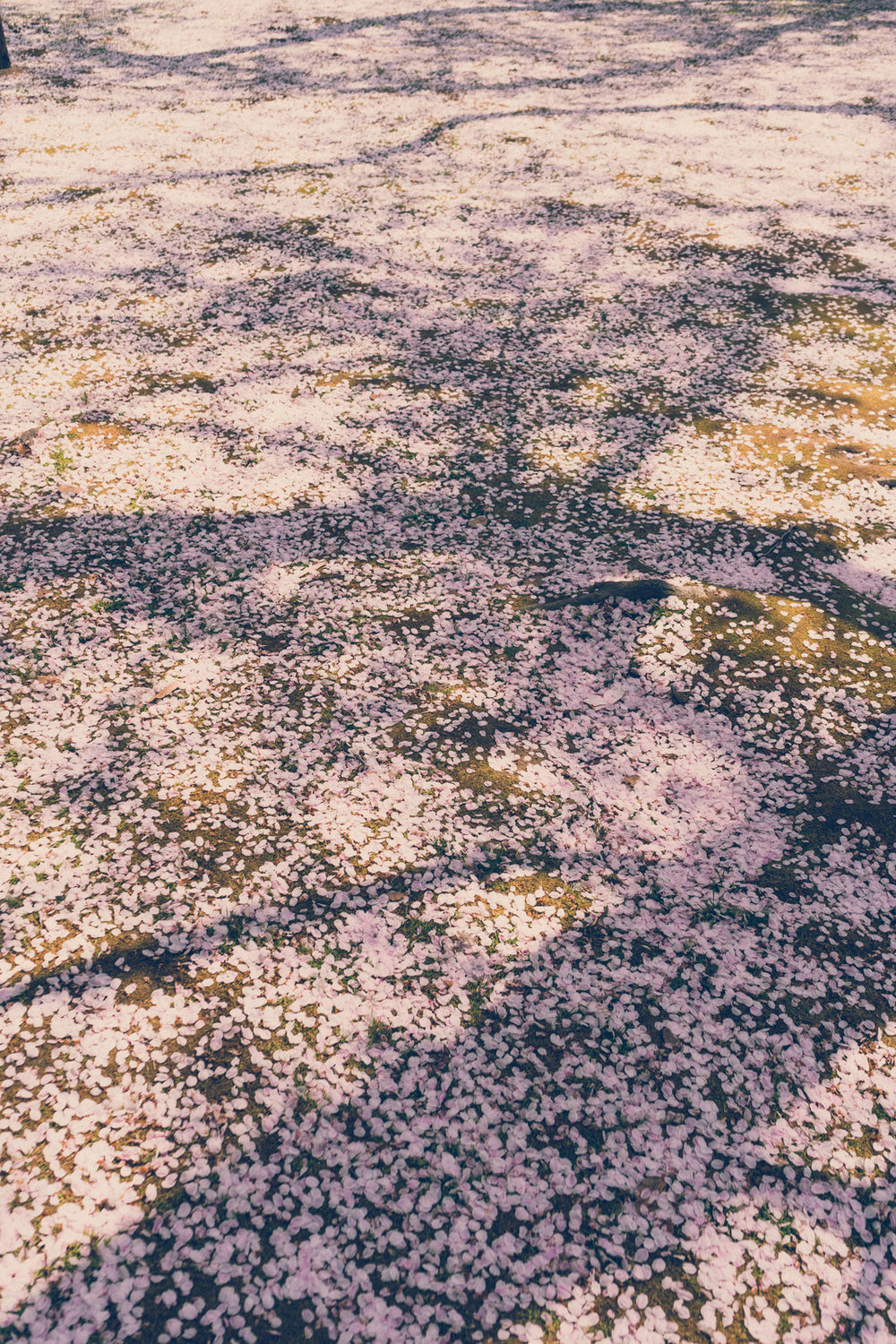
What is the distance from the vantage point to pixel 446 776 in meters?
3.08

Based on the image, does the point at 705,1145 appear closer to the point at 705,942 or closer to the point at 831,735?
the point at 705,942

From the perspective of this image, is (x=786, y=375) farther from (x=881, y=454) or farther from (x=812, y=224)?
(x=812, y=224)

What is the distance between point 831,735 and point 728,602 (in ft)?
2.49

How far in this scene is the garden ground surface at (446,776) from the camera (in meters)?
2.01

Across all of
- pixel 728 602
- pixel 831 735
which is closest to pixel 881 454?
pixel 728 602

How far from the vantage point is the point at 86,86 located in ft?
31.3

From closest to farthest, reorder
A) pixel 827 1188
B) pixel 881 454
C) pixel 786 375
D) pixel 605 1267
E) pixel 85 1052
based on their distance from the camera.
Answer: pixel 605 1267 < pixel 827 1188 < pixel 85 1052 < pixel 881 454 < pixel 786 375

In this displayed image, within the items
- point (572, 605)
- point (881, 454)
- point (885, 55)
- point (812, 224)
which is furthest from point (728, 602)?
point (885, 55)

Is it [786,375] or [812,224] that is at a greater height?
[812,224]

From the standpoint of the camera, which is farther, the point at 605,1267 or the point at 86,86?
the point at 86,86

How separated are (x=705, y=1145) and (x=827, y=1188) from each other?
11.2 inches

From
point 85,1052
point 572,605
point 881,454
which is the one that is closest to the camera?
point 85,1052

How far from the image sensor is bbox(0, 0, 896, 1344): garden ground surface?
2.01 m

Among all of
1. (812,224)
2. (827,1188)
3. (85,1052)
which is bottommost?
(827,1188)
